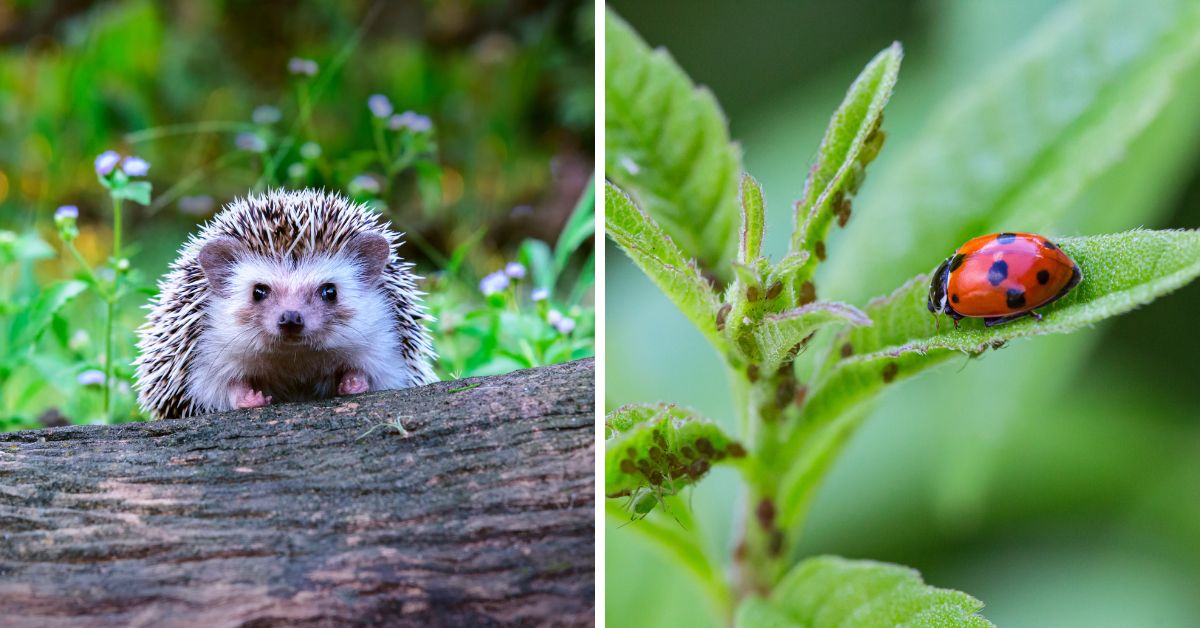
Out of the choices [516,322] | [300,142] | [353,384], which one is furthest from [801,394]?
[300,142]

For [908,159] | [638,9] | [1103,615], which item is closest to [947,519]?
[1103,615]

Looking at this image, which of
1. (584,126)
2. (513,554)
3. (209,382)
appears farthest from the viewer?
(584,126)

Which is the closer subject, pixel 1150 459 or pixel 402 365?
pixel 402 365

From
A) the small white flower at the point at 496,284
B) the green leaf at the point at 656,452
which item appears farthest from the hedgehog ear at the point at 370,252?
the green leaf at the point at 656,452

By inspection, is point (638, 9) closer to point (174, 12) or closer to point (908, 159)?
point (908, 159)

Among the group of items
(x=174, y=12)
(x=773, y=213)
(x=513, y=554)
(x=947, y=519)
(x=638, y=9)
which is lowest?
(x=513, y=554)

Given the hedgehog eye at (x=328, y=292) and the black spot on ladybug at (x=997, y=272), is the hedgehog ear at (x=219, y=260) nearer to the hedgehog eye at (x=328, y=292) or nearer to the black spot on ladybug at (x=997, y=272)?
the hedgehog eye at (x=328, y=292)

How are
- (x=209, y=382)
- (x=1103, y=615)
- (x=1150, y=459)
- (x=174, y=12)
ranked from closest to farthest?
(x=209, y=382)
(x=1103, y=615)
(x=1150, y=459)
(x=174, y=12)

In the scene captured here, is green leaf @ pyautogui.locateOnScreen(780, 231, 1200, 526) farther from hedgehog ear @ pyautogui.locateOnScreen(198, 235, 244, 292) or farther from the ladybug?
hedgehog ear @ pyautogui.locateOnScreen(198, 235, 244, 292)
